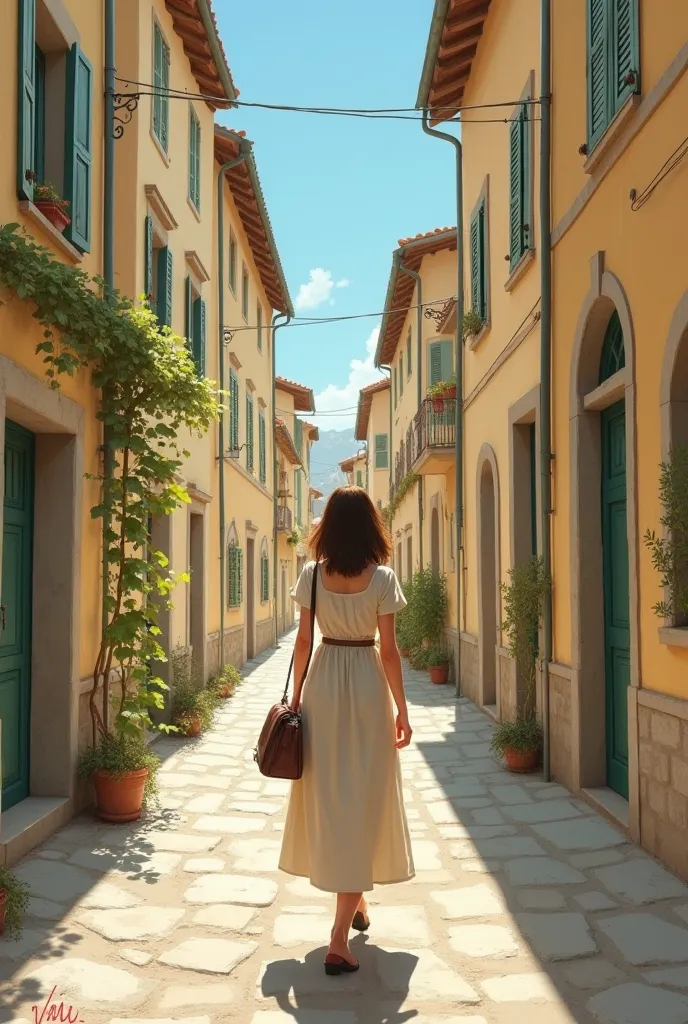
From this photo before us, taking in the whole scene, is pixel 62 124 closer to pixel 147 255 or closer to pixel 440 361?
pixel 147 255

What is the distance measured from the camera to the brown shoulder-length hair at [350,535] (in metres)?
4.08

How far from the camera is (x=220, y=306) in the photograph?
48.0ft

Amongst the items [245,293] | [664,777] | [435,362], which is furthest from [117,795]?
[435,362]

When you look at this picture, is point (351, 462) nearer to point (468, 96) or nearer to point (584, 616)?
point (468, 96)

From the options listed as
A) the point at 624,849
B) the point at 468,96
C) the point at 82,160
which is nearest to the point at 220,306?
the point at 468,96

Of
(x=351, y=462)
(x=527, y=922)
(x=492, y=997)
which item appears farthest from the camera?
(x=351, y=462)

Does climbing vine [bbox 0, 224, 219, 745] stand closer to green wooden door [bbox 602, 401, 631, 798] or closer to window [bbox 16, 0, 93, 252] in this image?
window [bbox 16, 0, 93, 252]

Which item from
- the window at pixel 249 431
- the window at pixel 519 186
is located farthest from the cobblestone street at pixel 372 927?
the window at pixel 249 431

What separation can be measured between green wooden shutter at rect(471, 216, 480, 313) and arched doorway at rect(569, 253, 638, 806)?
16.7ft

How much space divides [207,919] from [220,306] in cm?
1130

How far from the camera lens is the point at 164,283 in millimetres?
10531

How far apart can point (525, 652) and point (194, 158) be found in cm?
813
